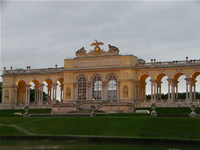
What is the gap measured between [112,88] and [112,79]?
1789 millimetres

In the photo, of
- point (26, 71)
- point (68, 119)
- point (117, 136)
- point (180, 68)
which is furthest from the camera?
point (26, 71)

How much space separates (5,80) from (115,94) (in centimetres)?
2690

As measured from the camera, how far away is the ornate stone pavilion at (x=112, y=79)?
240 feet

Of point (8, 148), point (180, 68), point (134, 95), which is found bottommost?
point (8, 148)

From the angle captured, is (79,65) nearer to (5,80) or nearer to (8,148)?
(5,80)

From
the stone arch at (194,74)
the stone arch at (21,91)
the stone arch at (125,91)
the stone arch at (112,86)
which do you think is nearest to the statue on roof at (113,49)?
the stone arch at (112,86)

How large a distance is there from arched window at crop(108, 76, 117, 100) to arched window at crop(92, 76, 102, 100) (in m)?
2.12

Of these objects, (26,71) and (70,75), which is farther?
(26,71)

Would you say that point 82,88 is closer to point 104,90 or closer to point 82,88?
point 82,88

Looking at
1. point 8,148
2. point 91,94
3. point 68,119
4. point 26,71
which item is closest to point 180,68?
point 91,94

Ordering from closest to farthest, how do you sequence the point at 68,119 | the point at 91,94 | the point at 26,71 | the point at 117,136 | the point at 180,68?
the point at 117,136, the point at 68,119, the point at 180,68, the point at 91,94, the point at 26,71

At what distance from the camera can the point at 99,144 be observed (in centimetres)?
3959

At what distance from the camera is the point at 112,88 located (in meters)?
78.7

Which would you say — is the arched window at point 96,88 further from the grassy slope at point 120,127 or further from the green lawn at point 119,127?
the grassy slope at point 120,127
